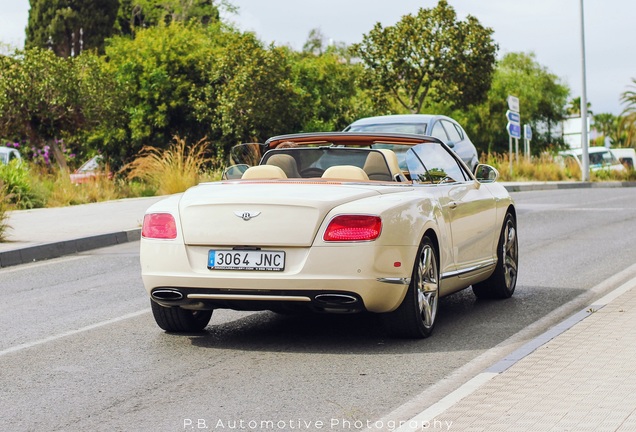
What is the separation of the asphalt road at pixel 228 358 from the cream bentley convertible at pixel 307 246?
327mm

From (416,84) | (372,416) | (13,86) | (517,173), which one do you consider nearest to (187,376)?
(372,416)

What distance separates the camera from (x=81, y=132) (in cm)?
3478

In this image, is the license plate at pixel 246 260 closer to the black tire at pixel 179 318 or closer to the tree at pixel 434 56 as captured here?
the black tire at pixel 179 318

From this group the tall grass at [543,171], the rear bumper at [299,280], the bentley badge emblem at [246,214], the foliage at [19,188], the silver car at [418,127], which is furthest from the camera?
the tall grass at [543,171]

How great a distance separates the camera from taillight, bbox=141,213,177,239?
7.49 m

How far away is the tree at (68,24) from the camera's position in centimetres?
5844

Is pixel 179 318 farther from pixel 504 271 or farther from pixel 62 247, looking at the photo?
pixel 62 247

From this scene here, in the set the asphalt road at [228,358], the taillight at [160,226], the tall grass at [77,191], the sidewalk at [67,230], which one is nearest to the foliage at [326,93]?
the tall grass at [77,191]

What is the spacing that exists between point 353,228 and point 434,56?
35.0m

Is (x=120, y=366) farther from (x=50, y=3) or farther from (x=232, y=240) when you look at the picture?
(x=50, y=3)

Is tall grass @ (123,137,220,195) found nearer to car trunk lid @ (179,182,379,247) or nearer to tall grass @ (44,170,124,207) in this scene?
tall grass @ (44,170,124,207)

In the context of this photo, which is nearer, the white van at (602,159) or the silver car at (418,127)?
the silver car at (418,127)

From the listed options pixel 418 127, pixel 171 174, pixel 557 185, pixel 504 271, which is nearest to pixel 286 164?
pixel 504 271

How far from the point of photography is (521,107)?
64625mm
